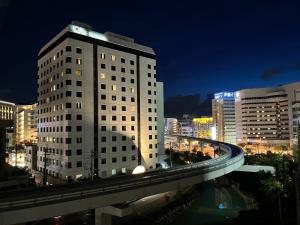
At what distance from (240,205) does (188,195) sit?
31.4 feet

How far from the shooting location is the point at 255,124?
154250 mm

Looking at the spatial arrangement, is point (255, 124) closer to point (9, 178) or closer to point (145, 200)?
point (145, 200)

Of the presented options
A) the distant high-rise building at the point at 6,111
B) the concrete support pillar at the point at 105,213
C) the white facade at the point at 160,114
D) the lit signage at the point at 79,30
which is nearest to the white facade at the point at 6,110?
the distant high-rise building at the point at 6,111

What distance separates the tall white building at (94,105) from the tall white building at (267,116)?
91480mm

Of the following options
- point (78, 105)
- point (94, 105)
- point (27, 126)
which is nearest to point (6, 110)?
point (27, 126)

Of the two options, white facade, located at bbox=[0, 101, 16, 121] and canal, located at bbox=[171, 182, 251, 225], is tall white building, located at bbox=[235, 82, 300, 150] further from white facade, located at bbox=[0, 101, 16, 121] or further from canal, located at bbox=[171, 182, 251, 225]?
white facade, located at bbox=[0, 101, 16, 121]

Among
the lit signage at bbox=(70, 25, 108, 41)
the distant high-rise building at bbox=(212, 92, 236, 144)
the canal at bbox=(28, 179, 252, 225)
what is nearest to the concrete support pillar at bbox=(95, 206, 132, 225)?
the canal at bbox=(28, 179, 252, 225)

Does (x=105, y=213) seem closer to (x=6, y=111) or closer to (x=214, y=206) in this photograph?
(x=214, y=206)

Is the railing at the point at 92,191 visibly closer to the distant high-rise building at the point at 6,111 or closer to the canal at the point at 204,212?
the canal at the point at 204,212

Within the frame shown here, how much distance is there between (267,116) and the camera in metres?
150

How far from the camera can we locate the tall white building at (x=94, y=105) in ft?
182

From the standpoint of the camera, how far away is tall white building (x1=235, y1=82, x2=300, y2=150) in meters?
140

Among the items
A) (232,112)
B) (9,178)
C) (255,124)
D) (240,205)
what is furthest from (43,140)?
(232,112)

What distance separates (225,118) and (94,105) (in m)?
136
